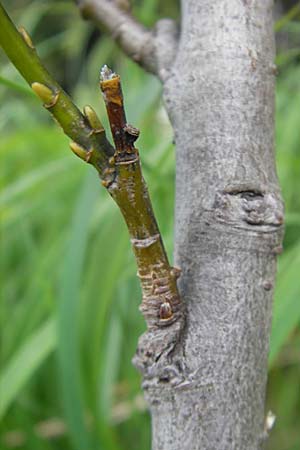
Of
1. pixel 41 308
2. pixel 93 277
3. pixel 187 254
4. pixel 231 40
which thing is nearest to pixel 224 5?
pixel 231 40

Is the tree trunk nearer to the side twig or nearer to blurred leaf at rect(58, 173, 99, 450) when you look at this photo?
the side twig

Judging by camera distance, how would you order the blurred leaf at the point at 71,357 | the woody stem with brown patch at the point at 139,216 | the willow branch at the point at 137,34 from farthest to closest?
the blurred leaf at the point at 71,357 < the willow branch at the point at 137,34 < the woody stem with brown patch at the point at 139,216

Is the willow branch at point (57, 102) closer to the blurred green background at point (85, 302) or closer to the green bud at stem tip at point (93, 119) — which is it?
the green bud at stem tip at point (93, 119)

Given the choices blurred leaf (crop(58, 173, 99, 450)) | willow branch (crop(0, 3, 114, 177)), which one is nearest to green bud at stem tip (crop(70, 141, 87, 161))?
willow branch (crop(0, 3, 114, 177))

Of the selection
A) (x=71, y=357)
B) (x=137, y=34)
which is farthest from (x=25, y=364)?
(x=137, y=34)

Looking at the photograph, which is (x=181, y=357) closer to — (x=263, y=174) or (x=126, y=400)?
(x=263, y=174)

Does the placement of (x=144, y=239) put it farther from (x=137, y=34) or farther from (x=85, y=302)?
(x=85, y=302)

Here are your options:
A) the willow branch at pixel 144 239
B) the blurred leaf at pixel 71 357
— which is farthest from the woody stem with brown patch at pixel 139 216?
the blurred leaf at pixel 71 357
